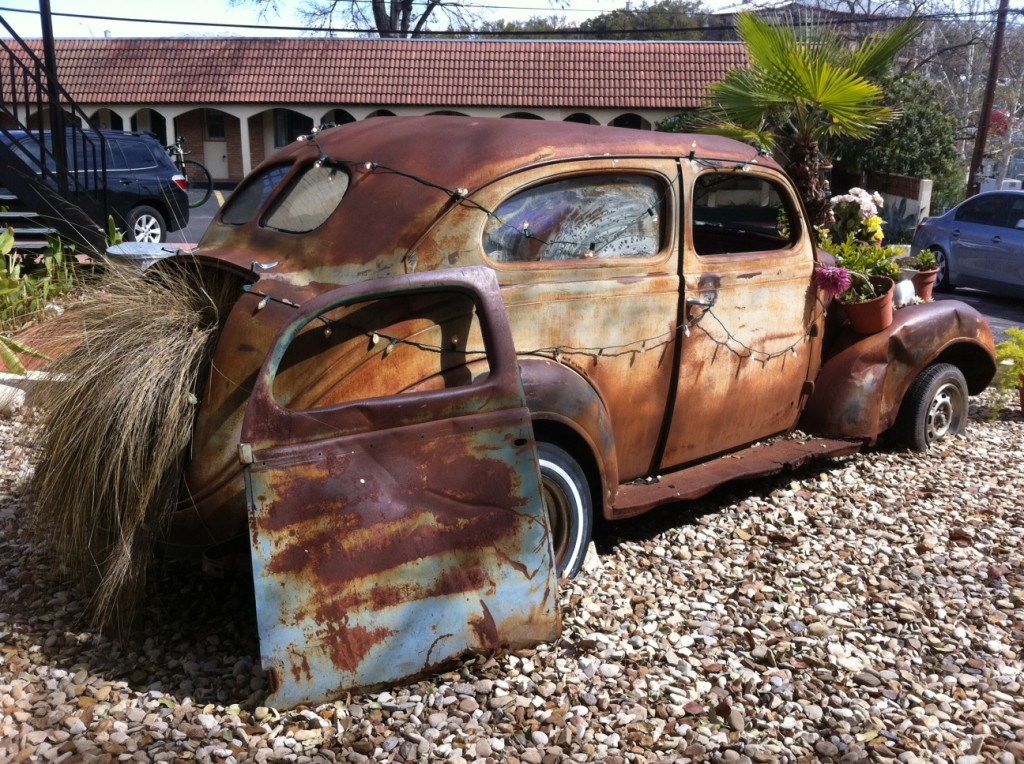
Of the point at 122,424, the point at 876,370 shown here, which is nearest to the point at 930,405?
the point at 876,370

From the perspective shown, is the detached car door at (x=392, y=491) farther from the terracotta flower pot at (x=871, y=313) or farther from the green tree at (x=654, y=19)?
the green tree at (x=654, y=19)

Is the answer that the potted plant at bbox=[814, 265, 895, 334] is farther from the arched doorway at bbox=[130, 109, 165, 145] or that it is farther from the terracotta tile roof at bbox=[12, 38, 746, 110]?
the arched doorway at bbox=[130, 109, 165, 145]

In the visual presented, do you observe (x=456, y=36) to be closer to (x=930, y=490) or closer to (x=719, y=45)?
(x=719, y=45)

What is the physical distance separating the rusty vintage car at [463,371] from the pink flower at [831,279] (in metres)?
0.09

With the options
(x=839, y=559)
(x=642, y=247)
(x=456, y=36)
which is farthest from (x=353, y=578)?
(x=456, y=36)

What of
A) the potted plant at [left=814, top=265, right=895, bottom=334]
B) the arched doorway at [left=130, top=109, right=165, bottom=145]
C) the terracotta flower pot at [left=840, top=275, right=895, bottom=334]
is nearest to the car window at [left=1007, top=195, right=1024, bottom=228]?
the potted plant at [left=814, top=265, right=895, bottom=334]

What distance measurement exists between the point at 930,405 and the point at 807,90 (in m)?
3.01

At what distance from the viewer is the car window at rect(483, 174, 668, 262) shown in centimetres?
398

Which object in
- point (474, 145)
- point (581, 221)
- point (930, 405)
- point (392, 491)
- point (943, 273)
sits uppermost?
point (474, 145)

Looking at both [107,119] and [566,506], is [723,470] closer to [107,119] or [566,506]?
[566,506]

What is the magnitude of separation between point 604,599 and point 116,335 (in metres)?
2.21

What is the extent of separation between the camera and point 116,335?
378cm

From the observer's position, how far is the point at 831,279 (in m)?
5.24

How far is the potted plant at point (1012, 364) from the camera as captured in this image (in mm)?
7090
